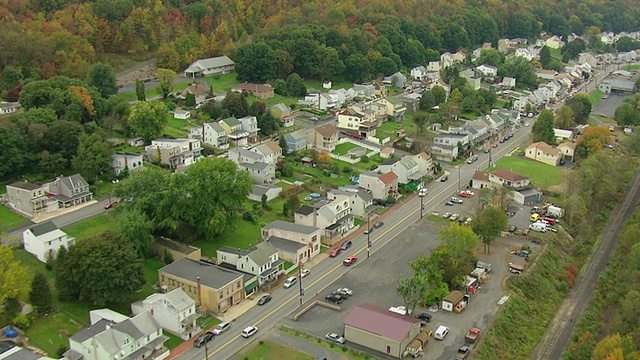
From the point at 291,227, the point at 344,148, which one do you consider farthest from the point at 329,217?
the point at 344,148

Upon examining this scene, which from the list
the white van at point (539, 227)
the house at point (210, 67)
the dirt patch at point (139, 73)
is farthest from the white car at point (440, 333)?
the house at point (210, 67)

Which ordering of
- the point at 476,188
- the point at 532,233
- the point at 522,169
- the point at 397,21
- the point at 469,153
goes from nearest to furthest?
the point at 532,233 → the point at 476,188 → the point at 522,169 → the point at 469,153 → the point at 397,21

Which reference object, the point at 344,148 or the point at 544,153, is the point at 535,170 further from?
the point at 344,148

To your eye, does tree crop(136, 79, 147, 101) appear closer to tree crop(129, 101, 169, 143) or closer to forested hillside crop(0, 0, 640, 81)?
forested hillside crop(0, 0, 640, 81)

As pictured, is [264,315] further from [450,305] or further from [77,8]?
[77,8]

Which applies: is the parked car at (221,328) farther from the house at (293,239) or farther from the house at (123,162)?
the house at (123,162)

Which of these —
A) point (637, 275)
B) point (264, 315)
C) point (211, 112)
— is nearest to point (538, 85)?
point (211, 112)
